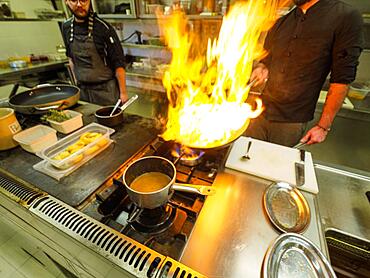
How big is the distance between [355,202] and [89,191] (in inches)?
50.6

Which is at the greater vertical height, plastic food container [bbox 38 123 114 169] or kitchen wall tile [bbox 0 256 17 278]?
plastic food container [bbox 38 123 114 169]

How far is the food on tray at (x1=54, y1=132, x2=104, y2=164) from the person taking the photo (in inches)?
37.5

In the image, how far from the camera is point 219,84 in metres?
1.59

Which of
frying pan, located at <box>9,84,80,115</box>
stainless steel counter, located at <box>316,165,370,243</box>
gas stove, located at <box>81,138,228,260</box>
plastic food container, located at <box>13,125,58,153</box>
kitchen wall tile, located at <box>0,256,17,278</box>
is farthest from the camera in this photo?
kitchen wall tile, located at <box>0,256,17,278</box>

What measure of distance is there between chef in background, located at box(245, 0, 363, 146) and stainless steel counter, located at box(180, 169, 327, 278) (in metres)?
0.79

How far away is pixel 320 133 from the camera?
55.8 inches

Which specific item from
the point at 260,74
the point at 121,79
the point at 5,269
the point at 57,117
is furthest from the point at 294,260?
the point at 121,79

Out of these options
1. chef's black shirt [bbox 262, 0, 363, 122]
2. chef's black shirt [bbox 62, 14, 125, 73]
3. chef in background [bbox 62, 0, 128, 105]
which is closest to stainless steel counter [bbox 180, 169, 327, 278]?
chef's black shirt [bbox 262, 0, 363, 122]

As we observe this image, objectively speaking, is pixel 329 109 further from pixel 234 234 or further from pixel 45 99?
pixel 45 99

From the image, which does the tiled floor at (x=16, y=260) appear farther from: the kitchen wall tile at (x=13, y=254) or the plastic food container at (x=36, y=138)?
the plastic food container at (x=36, y=138)

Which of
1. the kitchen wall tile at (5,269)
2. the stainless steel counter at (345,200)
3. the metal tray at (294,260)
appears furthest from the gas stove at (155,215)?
the kitchen wall tile at (5,269)

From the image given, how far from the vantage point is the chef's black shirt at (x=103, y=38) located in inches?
81.0

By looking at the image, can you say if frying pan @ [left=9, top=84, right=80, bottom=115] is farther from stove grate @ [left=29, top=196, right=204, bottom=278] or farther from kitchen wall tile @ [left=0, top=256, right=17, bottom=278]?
kitchen wall tile @ [left=0, top=256, right=17, bottom=278]

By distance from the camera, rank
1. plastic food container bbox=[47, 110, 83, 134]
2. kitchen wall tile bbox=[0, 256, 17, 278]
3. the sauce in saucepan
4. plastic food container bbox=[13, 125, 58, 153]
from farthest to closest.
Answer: kitchen wall tile bbox=[0, 256, 17, 278] → plastic food container bbox=[47, 110, 83, 134] → plastic food container bbox=[13, 125, 58, 153] → the sauce in saucepan
